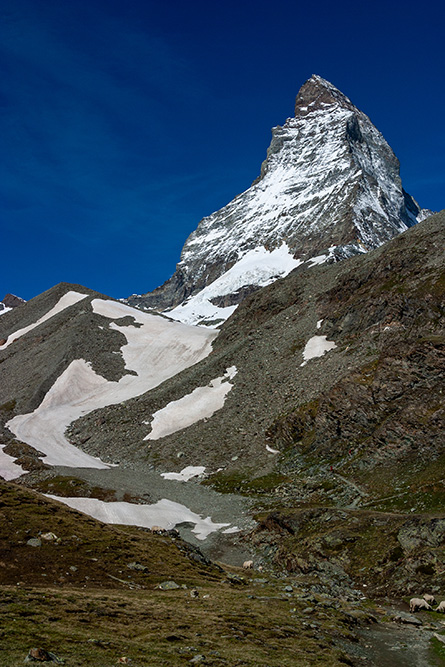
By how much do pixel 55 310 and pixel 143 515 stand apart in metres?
125

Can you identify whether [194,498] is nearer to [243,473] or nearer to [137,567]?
[243,473]

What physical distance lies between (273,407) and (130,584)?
5431cm

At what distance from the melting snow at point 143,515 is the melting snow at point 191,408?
2998 centimetres

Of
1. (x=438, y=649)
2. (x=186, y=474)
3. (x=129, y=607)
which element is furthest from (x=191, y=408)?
(x=438, y=649)

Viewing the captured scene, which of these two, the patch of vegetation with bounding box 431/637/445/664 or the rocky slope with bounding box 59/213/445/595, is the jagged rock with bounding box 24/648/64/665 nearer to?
the patch of vegetation with bounding box 431/637/445/664

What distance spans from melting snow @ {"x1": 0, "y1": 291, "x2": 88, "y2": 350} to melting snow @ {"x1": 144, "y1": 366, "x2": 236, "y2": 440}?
8197cm

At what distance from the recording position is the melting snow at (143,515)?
5306cm

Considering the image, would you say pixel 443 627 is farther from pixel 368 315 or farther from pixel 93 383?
pixel 93 383

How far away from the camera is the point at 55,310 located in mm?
168000

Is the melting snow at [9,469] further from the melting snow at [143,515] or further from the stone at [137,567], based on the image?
the stone at [137,567]

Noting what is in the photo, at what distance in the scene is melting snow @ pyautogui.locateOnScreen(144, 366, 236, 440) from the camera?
89.2 m

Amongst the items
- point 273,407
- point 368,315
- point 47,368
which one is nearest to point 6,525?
point 273,407

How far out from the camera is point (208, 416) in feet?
290

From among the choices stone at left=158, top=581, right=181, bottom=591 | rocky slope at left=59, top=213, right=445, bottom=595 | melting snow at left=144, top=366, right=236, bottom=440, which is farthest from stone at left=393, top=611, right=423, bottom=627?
melting snow at left=144, top=366, right=236, bottom=440
